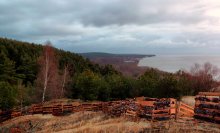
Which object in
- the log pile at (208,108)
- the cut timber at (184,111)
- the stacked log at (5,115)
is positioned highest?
the log pile at (208,108)

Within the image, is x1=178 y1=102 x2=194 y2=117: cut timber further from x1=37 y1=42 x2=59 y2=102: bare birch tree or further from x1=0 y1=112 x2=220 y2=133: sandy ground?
x1=37 y1=42 x2=59 y2=102: bare birch tree

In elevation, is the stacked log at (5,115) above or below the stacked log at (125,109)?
below

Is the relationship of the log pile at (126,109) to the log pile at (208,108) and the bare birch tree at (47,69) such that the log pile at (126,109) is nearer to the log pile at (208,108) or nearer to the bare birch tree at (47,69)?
the log pile at (208,108)

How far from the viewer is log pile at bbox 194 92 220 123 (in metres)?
21.4

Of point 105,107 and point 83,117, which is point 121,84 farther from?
point 83,117

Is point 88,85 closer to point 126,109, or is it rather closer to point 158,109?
point 126,109

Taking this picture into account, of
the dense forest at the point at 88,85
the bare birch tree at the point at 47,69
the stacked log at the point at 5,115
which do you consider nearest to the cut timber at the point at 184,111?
the dense forest at the point at 88,85

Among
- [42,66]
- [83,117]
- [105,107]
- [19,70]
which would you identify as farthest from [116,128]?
[19,70]

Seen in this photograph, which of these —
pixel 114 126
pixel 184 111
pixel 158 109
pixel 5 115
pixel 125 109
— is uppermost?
pixel 158 109

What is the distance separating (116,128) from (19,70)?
56.9 meters

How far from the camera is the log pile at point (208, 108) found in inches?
842

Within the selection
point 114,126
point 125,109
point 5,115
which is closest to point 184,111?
point 125,109

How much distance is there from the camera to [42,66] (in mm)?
48250

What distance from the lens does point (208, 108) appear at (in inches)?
863
